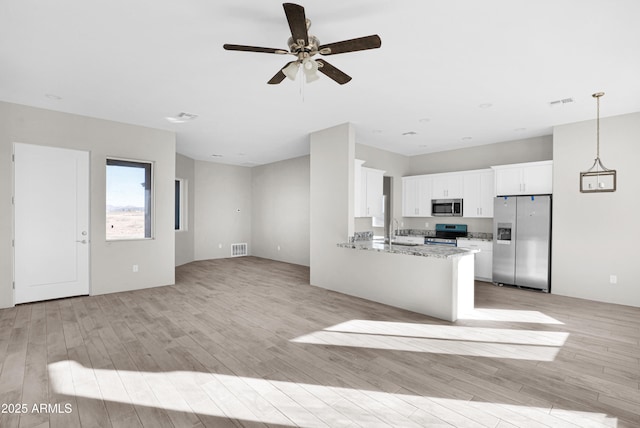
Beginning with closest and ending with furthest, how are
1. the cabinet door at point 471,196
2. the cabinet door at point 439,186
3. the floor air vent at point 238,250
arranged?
1. the cabinet door at point 471,196
2. the cabinet door at point 439,186
3. the floor air vent at point 238,250

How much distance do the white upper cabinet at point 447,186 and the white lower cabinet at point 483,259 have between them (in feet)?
3.75

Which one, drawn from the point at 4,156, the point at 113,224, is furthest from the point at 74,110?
the point at 113,224

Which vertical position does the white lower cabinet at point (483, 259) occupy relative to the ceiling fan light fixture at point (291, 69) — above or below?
below

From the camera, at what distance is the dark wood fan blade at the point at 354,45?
222cm

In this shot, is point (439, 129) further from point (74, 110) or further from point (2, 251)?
point (2, 251)

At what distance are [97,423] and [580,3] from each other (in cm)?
456

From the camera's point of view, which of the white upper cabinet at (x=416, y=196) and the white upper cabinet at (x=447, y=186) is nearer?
the white upper cabinet at (x=447, y=186)

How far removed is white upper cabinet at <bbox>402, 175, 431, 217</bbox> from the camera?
7.49 meters

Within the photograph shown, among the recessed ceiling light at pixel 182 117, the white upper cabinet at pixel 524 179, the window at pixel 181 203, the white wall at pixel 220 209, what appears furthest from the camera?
the white wall at pixel 220 209

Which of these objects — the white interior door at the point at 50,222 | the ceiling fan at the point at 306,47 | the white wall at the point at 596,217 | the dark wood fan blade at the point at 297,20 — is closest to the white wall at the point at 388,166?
the white wall at the point at 596,217

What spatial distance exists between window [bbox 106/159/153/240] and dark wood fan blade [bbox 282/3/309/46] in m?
4.42

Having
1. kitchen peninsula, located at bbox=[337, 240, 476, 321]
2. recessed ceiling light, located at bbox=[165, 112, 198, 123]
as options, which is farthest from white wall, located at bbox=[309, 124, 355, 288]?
recessed ceiling light, located at bbox=[165, 112, 198, 123]

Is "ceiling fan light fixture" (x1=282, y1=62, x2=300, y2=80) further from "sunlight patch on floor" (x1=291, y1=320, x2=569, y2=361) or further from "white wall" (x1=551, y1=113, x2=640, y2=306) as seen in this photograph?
"white wall" (x1=551, y1=113, x2=640, y2=306)

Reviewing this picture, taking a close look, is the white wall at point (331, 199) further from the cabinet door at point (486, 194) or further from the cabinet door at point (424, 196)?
the cabinet door at point (486, 194)
